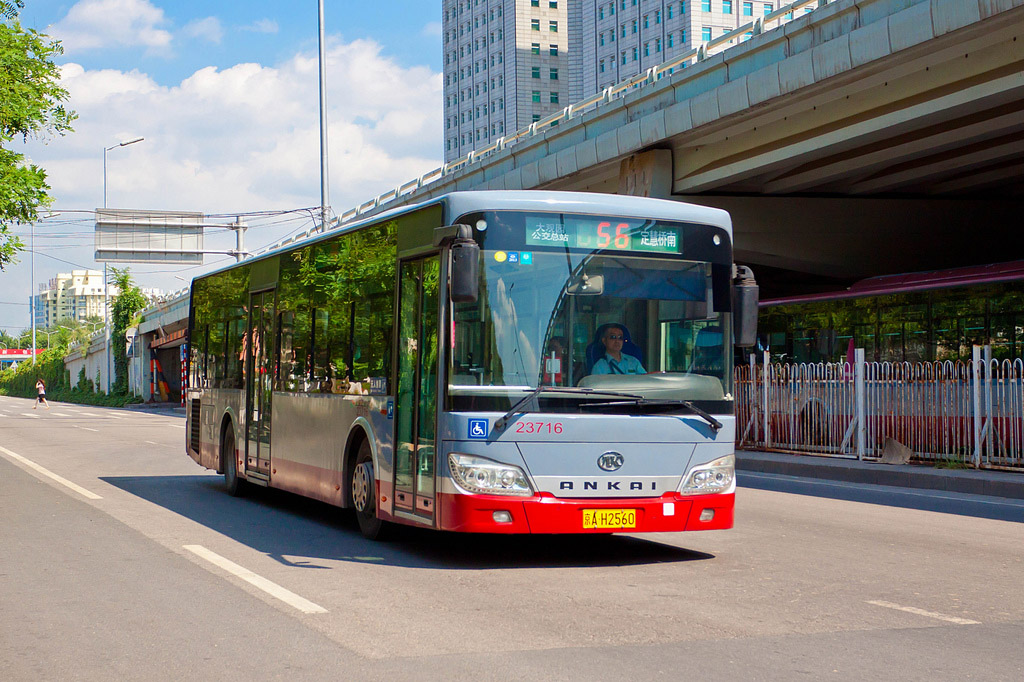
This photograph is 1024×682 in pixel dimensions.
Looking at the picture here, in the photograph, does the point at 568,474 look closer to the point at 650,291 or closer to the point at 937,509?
the point at 650,291

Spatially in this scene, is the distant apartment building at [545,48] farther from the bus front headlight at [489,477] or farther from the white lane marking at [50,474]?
the bus front headlight at [489,477]

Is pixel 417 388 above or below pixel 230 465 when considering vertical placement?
above

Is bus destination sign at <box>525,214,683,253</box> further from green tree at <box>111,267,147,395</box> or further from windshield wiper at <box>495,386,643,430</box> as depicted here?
green tree at <box>111,267,147,395</box>

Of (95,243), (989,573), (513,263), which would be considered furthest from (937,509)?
(95,243)

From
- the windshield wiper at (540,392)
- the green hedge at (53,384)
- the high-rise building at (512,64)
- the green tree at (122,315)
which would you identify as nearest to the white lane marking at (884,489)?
the windshield wiper at (540,392)

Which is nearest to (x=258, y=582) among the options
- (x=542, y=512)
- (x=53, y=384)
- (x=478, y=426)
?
(x=478, y=426)

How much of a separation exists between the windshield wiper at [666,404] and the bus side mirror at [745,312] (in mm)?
603

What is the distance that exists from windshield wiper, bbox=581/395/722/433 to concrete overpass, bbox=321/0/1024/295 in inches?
436

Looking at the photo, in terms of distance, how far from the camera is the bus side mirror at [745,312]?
9258 millimetres

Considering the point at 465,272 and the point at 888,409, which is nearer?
the point at 465,272

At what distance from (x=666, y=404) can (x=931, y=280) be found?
1485 cm

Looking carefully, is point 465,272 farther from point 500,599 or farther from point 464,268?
point 500,599

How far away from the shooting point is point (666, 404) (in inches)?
354

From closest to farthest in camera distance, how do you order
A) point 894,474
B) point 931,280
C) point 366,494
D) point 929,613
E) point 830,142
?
point 929,613
point 366,494
point 894,474
point 931,280
point 830,142
